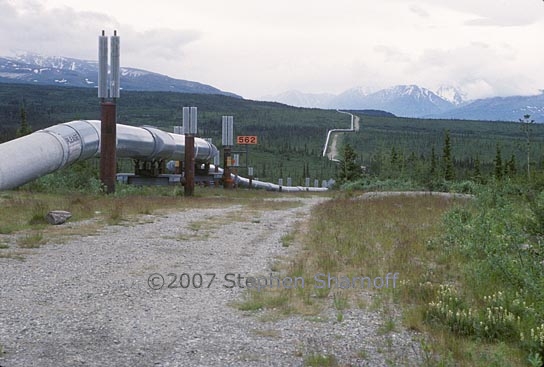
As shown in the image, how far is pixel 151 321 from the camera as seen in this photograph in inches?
281

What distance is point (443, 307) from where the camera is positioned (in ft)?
23.3

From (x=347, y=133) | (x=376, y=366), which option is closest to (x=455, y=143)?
(x=347, y=133)

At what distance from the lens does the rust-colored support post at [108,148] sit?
26391 millimetres

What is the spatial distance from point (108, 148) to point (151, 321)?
20254 millimetres

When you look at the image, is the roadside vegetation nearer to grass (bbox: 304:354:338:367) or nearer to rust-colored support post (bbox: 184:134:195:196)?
grass (bbox: 304:354:338:367)

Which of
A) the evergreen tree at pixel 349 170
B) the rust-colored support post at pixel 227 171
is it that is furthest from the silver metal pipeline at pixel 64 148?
the evergreen tree at pixel 349 170

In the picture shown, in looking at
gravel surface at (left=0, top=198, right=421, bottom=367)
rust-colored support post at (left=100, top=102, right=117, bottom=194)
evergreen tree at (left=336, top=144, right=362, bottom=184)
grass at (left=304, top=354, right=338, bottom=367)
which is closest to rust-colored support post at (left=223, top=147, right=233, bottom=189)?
evergreen tree at (left=336, top=144, right=362, bottom=184)

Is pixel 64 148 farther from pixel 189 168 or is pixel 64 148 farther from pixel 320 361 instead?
pixel 320 361

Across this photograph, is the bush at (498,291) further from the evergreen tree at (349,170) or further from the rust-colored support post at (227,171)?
the evergreen tree at (349,170)

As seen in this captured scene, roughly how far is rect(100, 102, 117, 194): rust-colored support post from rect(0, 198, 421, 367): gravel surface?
14.6m

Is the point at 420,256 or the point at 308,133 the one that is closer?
the point at 420,256

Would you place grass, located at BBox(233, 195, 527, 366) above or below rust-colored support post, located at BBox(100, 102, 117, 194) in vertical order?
below

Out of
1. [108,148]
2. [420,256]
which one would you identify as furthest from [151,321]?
[108,148]

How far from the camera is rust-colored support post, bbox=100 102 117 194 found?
26.4 m
